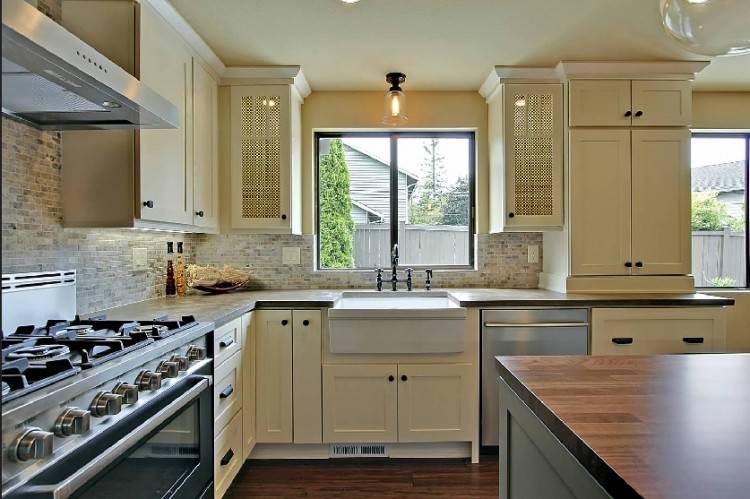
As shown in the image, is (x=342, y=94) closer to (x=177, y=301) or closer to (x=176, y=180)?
(x=176, y=180)

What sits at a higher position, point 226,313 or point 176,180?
point 176,180

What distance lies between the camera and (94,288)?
6.88ft

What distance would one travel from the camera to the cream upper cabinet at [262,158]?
2.90 metres

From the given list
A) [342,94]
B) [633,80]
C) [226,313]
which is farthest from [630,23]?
[226,313]

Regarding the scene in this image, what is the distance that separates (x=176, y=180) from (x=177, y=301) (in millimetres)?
671

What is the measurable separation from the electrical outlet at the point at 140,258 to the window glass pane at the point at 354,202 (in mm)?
1193

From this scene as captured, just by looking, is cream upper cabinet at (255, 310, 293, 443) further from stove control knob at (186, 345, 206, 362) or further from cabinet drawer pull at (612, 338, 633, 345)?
cabinet drawer pull at (612, 338, 633, 345)

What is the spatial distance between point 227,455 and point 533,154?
239 cm

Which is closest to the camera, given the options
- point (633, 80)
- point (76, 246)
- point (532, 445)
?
point (532, 445)

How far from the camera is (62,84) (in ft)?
4.29

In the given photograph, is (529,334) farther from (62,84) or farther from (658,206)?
(62,84)

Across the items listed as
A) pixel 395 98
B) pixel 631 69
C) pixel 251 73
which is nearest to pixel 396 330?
pixel 395 98

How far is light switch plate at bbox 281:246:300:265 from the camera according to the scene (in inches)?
127

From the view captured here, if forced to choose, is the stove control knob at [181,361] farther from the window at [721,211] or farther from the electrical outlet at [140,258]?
the window at [721,211]
